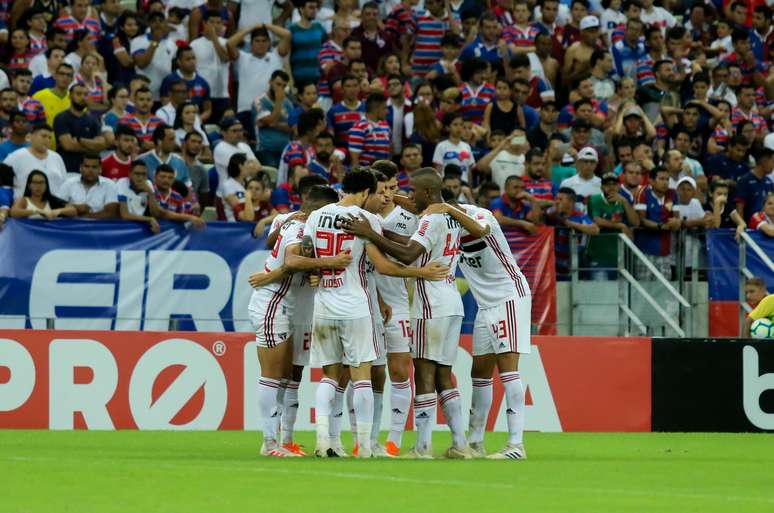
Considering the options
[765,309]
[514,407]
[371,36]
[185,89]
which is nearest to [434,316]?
[514,407]

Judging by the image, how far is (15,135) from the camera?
18984mm

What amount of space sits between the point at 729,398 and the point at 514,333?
20.0 feet

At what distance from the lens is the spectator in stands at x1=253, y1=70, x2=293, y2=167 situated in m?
21.5

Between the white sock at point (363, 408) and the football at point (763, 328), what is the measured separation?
7.46m

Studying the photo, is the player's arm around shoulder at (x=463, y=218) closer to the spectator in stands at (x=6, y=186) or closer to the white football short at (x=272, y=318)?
the white football short at (x=272, y=318)

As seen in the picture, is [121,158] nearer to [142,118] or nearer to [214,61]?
[142,118]

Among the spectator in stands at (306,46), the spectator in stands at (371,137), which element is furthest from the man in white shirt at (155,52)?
the spectator in stands at (371,137)

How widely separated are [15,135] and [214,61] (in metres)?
4.29

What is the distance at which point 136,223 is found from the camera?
18016mm

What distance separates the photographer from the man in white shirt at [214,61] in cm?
2236

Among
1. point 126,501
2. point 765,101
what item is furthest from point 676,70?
point 126,501

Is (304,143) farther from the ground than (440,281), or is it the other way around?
(304,143)

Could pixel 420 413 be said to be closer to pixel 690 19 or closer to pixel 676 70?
pixel 676 70

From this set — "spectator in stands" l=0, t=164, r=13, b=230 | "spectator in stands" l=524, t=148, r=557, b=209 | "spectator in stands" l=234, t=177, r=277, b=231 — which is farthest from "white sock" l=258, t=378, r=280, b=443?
"spectator in stands" l=524, t=148, r=557, b=209
